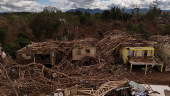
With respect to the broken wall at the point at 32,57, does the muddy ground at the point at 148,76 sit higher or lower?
lower

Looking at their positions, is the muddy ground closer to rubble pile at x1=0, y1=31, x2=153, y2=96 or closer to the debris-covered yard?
the debris-covered yard

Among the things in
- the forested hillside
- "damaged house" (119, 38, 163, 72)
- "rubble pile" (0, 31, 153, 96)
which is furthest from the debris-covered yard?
the forested hillside

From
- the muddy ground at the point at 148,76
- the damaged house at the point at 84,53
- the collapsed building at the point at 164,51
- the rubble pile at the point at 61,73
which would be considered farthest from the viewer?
the damaged house at the point at 84,53

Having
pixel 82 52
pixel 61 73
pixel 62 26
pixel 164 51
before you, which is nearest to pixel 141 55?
pixel 164 51

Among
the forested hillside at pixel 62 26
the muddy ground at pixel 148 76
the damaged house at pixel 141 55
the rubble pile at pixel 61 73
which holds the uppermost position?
the forested hillside at pixel 62 26

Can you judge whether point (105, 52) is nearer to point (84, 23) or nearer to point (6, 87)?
point (6, 87)

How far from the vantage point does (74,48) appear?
16.7m

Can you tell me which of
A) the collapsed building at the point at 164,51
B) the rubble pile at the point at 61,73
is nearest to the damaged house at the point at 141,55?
the collapsed building at the point at 164,51

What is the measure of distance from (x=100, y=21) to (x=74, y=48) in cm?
2931

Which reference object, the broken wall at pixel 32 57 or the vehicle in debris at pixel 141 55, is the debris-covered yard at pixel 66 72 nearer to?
the broken wall at pixel 32 57

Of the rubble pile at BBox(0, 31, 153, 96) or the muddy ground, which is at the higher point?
the rubble pile at BBox(0, 31, 153, 96)

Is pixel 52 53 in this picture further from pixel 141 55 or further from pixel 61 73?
pixel 141 55

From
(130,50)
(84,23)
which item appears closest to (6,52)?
(130,50)

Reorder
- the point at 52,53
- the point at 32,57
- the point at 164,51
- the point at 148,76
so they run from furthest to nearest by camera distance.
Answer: the point at 164,51, the point at 52,53, the point at 32,57, the point at 148,76
